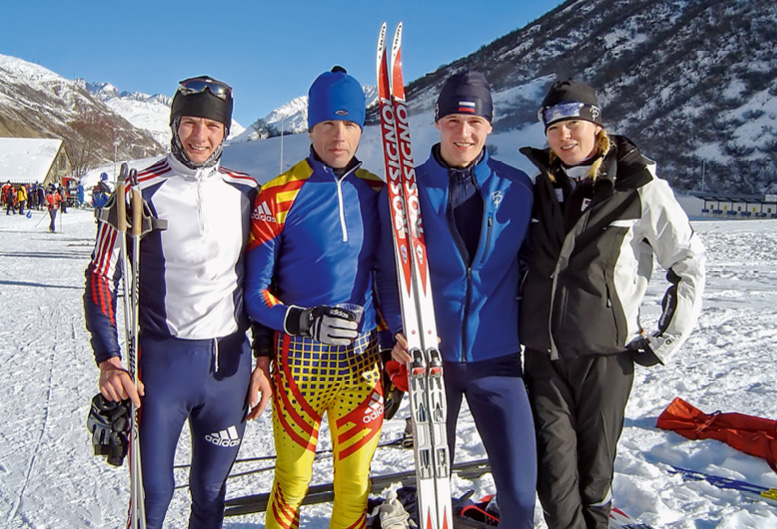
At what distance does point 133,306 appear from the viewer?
81.7 inches

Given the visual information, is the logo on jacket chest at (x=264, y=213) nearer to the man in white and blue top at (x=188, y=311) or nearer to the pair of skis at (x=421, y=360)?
the man in white and blue top at (x=188, y=311)

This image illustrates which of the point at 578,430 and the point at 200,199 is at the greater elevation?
the point at 200,199

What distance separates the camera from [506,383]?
2.19 meters

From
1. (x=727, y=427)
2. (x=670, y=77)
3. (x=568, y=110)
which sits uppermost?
(x=670, y=77)

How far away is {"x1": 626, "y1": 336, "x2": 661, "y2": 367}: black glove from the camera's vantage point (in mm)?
2229

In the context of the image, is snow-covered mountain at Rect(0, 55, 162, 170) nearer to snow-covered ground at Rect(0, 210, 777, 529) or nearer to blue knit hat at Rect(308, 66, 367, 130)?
snow-covered ground at Rect(0, 210, 777, 529)

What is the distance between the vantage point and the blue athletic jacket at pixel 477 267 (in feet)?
7.17

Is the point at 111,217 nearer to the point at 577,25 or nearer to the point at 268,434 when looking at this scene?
the point at 268,434

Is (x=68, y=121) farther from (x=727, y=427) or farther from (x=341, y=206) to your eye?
(x=727, y=427)

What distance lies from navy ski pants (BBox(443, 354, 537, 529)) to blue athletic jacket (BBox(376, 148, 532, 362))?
0.21ft

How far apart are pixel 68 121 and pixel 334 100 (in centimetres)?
13260

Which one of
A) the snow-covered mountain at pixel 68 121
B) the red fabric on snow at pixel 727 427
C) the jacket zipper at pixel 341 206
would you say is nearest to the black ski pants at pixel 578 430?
the jacket zipper at pixel 341 206

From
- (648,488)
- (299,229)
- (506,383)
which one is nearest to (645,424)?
(648,488)

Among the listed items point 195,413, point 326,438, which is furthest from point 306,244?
point 326,438
